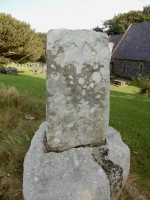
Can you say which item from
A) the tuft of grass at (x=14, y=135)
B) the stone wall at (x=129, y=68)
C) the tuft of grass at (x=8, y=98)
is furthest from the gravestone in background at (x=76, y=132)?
the stone wall at (x=129, y=68)

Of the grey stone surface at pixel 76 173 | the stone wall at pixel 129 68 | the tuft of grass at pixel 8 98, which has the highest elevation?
the stone wall at pixel 129 68

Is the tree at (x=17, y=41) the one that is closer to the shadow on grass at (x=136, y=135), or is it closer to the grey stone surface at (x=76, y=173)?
the shadow on grass at (x=136, y=135)

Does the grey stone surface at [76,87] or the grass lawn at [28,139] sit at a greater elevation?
the grey stone surface at [76,87]

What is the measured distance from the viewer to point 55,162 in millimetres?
2900

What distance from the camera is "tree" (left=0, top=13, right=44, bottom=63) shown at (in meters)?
25.3

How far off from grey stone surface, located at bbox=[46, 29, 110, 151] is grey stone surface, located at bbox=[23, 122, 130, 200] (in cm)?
25

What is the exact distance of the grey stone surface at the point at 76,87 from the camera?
9.14 ft

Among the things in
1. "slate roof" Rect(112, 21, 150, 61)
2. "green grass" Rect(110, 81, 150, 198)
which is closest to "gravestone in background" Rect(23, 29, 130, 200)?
"green grass" Rect(110, 81, 150, 198)

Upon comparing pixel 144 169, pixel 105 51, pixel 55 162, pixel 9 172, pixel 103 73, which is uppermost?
pixel 105 51

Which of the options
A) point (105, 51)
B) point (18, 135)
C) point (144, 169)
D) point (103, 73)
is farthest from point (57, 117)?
point (144, 169)

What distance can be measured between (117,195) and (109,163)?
547mm

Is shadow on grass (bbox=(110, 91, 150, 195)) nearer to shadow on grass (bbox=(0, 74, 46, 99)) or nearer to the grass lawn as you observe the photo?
A: the grass lawn

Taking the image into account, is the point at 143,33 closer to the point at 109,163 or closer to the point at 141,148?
the point at 141,148

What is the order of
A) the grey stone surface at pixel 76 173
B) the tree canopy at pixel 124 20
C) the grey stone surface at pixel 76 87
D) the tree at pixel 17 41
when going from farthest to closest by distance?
the tree canopy at pixel 124 20, the tree at pixel 17 41, the grey stone surface at pixel 76 87, the grey stone surface at pixel 76 173
